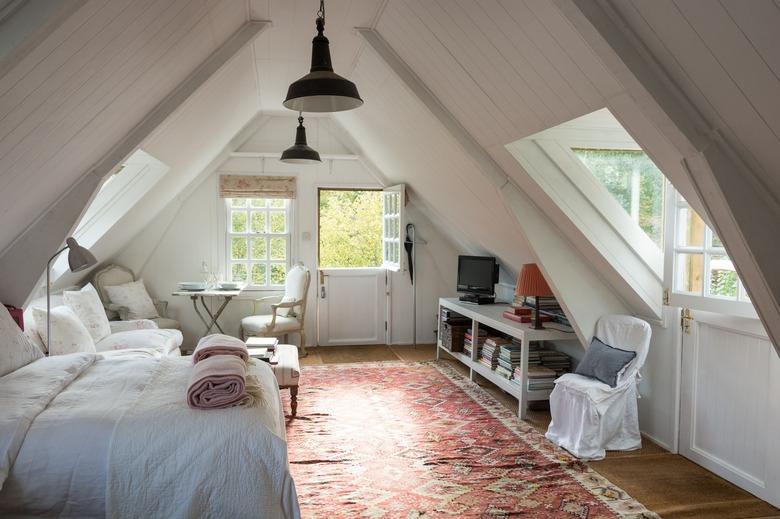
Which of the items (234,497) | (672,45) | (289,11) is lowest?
(234,497)

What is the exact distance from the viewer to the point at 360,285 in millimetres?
7430

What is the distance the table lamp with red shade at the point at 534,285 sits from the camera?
4.59m

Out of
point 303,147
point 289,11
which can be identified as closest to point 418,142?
point 303,147

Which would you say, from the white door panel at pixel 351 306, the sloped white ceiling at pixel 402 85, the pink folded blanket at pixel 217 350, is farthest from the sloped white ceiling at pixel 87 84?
the white door panel at pixel 351 306

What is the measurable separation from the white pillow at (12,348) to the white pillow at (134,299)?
3022 mm

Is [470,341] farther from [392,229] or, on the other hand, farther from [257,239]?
[257,239]

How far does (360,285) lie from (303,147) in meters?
2.85

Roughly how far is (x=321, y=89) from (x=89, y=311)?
3.52m

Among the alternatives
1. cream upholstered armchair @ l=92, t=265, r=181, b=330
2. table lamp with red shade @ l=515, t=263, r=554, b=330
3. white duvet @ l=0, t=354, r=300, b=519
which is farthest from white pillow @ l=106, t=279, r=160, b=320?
table lamp with red shade @ l=515, t=263, r=554, b=330

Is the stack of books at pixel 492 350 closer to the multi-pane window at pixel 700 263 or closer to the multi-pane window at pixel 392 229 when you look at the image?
the multi-pane window at pixel 392 229

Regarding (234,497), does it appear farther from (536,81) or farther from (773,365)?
(773,365)

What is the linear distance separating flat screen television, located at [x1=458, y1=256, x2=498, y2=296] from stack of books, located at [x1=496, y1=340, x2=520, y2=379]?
1.02 meters

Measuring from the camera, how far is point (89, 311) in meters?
4.92

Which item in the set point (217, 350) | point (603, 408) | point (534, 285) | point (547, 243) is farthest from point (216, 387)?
point (534, 285)
